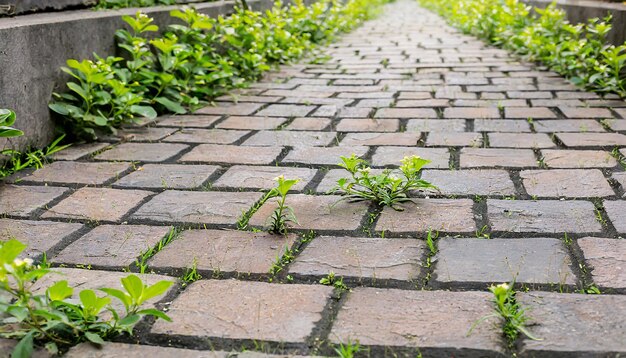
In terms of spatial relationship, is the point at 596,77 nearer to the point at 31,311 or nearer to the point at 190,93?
the point at 190,93

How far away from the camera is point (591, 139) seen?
9.87 feet

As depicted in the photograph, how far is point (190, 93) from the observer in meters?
4.18

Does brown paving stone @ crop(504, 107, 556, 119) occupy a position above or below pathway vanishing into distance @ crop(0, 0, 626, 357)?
below

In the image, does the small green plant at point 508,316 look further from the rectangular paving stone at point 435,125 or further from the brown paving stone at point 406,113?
the brown paving stone at point 406,113

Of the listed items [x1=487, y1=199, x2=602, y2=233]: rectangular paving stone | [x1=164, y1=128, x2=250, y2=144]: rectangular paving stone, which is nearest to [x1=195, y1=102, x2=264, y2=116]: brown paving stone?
[x1=164, y1=128, x2=250, y2=144]: rectangular paving stone

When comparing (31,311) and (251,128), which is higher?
(31,311)

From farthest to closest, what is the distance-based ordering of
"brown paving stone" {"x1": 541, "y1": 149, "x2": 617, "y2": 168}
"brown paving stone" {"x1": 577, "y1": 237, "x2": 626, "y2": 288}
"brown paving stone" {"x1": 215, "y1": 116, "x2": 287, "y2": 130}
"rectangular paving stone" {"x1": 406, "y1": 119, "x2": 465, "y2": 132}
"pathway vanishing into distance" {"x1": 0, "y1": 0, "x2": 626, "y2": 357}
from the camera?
"brown paving stone" {"x1": 215, "y1": 116, "x2": 287, "y2": 130} → "rectangular paving stone" {"x1": 406, "y1": 119, "x2": 465, "y2": 132} → "brown paving stone" {"x1": 541, "y1": 149, "x2": 617, "y2": 168} → "brown paving stone" {"x1": 577, "y1": 237, "x2": 626, "y2": 288} → "pathway vanishing into distance" {"x1": 0, "y1": 0, "x2": 626, "y2": 357}

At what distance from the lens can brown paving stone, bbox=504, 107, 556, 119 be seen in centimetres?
358

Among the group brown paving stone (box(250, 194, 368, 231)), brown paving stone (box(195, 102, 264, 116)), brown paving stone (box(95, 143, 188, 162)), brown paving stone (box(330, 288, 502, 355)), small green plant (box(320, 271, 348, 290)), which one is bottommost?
brown paving stone (box(195, 102, 264, 116))

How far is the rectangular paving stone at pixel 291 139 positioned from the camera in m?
3.11

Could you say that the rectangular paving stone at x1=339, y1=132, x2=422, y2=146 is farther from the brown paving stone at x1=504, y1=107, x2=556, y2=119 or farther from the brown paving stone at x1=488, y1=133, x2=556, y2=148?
the brown paving stone at x1=504, y1=107, x2=556, y2=119

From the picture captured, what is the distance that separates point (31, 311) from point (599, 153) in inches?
90.6

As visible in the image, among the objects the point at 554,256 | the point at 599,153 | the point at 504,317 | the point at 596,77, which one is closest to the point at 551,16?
the point at 596,77

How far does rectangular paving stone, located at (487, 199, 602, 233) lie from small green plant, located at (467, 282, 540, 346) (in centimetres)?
54
